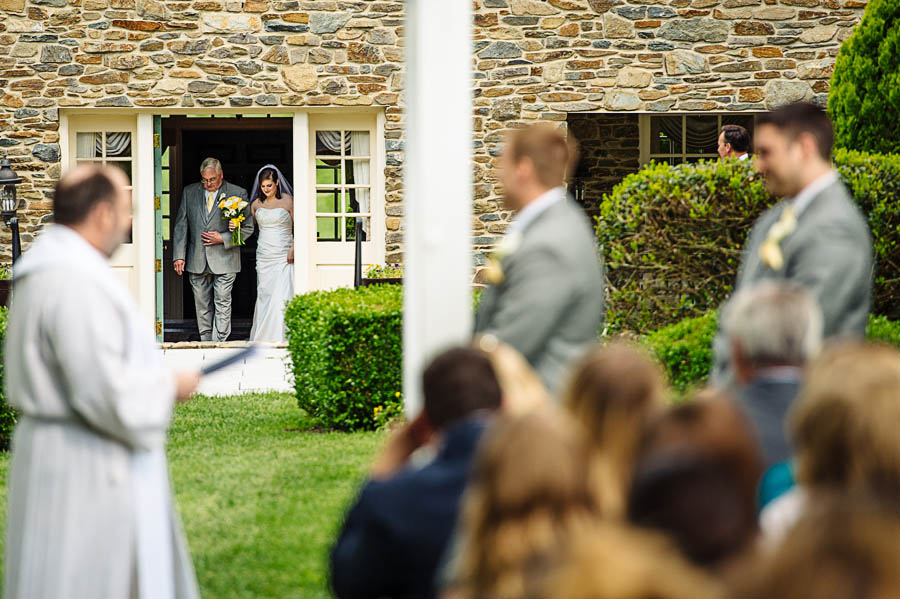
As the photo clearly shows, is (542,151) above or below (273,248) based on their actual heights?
above

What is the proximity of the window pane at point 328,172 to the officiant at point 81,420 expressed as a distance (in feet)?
30.4

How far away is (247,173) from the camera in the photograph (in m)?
16.3

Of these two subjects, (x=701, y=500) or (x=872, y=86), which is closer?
(x=701, y=500)

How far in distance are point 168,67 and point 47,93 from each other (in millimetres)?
1218

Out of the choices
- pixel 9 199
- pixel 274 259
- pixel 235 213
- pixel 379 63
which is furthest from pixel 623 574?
pixel 235 213

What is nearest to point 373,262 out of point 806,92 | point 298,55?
point 298,55

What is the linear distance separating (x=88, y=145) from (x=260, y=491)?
7215 mm

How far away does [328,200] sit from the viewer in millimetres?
12734

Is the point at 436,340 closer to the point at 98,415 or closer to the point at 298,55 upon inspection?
the point at 98,415

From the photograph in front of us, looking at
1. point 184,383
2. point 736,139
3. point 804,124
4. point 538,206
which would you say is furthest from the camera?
point 736,139

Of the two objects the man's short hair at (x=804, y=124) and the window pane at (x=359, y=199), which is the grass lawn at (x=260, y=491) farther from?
the window pane at (x=359, y=199)

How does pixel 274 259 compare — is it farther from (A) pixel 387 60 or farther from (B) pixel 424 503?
(B) pixel 424 503

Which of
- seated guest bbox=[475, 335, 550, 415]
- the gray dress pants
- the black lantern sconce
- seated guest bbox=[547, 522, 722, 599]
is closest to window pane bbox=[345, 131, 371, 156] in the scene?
the gray dress pants

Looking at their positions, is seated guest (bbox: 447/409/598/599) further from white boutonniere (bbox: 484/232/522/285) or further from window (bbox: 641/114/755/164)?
window (bbox: 641/114/755/164)
